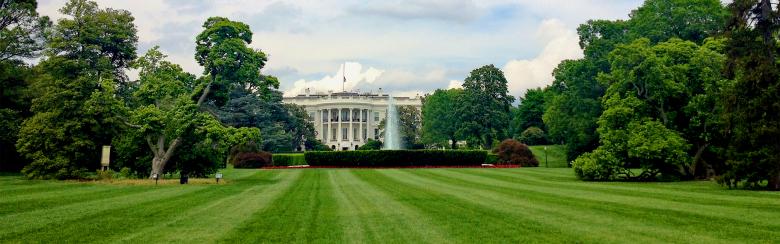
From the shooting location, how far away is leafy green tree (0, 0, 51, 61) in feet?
123

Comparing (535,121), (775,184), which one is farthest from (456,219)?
(535,121)

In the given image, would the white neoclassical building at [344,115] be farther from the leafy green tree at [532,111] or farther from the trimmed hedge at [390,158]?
the trimmed hedge at [390,158]

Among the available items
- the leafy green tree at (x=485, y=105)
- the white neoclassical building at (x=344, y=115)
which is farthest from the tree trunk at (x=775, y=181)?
the white neoclassical building at (x=344, y=115)

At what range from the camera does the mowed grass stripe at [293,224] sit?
9.70 meters

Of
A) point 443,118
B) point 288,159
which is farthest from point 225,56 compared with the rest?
point 443,118

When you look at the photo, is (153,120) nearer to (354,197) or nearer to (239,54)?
(239,54)

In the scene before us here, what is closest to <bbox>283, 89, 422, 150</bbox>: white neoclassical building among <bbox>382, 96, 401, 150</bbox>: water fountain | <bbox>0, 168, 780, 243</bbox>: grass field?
<bbox>382, 96, 401, 150</bbox>: water fountain

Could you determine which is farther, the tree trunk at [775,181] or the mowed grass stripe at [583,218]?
the tree trunk at [775,181]

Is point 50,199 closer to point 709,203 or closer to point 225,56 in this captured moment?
point 225,56

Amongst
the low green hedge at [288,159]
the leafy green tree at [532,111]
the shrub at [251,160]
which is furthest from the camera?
the leafy green tree at [532,111]

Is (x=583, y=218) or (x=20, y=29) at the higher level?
(x=20, y=29)

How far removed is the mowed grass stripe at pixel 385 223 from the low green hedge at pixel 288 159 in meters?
37.8

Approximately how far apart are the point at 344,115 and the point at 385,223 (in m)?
98.8

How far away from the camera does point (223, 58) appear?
97.5 feet
